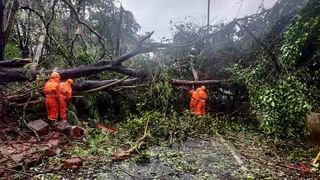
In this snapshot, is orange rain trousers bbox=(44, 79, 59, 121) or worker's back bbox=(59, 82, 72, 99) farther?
worker's back bbox=(59, 82, 72, 99)

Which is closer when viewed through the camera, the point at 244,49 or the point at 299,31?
the point at 299,31

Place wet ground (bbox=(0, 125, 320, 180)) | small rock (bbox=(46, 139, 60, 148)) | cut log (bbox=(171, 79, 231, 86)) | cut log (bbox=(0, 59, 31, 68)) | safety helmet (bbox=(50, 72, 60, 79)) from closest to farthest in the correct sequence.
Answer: wet ground (bbox=(0, 125, 320, 180))
small rock (bbox=(46, 139, 60, 148))
safety helmet (bbox=(50, 72, 60, 79))
cut log (bbox=(0, 59, 31, 68))
cut log (bbox=(171, 79, 231, 86))

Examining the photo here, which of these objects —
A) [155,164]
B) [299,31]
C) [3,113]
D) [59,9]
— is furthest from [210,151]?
[59,9]

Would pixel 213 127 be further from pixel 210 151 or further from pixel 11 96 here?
pixel 11 96

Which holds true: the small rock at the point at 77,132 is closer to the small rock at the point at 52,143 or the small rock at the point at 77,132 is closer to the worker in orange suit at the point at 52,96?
the small rock at the point at 52,143

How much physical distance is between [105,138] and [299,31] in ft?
15.3

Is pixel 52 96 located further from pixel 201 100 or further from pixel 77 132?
pixel 201 100

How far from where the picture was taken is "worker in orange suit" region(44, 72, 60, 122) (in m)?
7.92

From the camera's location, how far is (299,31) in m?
8.41

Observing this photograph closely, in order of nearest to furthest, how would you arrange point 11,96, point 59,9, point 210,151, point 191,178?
point 191,178, point 210,151, point 11,96, point 59,9

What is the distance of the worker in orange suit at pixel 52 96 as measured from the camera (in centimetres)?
792

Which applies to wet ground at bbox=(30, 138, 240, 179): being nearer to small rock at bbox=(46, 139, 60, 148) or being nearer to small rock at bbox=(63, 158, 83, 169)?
small rock at bbox=(63, 158, 83, 169)

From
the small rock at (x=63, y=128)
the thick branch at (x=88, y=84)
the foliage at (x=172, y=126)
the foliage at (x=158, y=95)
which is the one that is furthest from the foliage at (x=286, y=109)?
the small rock at (x=63, y=128)

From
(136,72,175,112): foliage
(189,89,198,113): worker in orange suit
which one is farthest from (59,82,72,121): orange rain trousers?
(189,89,198,113): worker in orange suit
